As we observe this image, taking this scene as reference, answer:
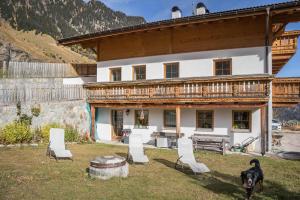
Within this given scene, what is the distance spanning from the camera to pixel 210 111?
51.5ft

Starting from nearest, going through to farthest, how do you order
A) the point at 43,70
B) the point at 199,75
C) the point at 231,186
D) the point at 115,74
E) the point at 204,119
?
the point at 231,186 → the point at 204,119 → the point at 199,75 → the point at 115,74 → the point at 43,70

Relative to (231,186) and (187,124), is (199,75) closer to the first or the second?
(187,124)

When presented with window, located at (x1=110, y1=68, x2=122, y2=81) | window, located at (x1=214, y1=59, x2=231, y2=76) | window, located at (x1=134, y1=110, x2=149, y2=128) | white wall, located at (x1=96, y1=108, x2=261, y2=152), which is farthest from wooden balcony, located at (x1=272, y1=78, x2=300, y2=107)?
window, located at (x1=110, y1=68, x2=122, y2=81)

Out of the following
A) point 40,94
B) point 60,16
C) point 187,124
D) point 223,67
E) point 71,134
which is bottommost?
point 71,134

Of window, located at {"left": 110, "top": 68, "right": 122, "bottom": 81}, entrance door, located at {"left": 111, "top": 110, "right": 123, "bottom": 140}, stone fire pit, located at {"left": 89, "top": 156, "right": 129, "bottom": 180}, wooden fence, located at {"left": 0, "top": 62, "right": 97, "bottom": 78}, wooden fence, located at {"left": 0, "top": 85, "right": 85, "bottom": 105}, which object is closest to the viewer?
stone fire pit, located at {"left": 89, "top": 156, "right": 129, "bottom": 180}

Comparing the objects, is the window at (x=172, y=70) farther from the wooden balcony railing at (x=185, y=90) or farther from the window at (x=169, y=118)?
the window at (x=169, y=118)

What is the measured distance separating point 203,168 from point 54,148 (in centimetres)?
646

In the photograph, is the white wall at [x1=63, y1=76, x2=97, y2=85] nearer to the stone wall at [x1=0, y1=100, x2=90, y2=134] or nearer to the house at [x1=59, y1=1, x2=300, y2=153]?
the house at [x1=59, y1=1, x2=300, y2=153]

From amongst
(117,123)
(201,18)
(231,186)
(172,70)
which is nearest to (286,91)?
(201,18)

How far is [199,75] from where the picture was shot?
16.1m

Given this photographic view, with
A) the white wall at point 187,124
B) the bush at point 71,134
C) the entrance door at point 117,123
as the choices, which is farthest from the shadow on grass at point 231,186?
the entrance door at point 117,123

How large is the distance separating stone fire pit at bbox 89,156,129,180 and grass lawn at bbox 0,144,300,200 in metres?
0.22

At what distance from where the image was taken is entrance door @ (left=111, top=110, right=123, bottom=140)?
19203 millimetres

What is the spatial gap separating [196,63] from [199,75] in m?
0.77
